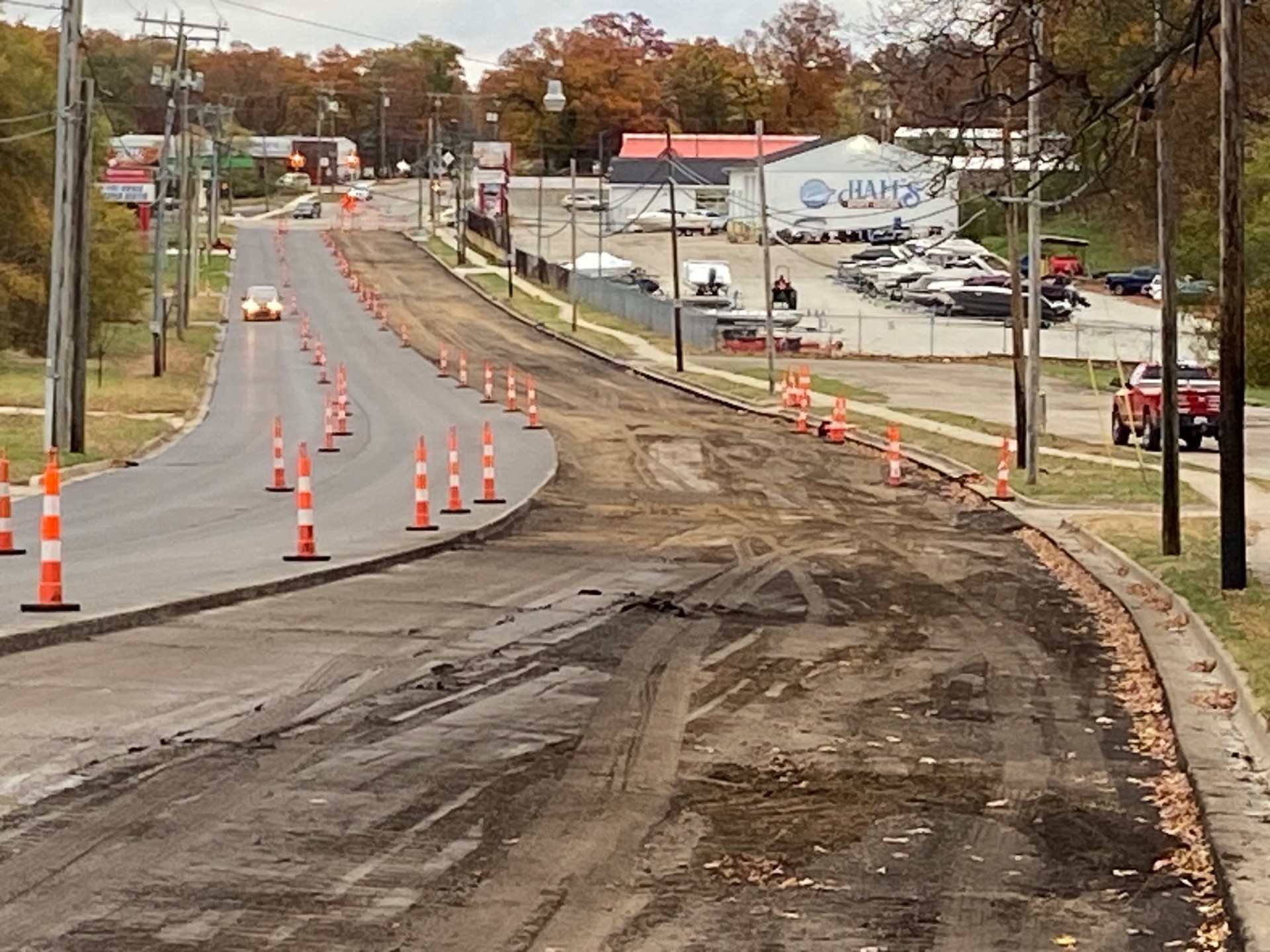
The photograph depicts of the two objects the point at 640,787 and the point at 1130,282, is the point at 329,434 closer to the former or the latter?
the point at 640,787

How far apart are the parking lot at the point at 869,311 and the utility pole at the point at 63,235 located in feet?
77.9

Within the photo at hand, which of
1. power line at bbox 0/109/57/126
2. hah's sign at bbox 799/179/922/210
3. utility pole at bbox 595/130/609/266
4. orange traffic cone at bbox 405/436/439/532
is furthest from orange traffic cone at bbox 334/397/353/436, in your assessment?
hah's sign at bbox 799/179/922/210

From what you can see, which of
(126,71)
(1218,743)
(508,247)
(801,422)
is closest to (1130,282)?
(508,247)

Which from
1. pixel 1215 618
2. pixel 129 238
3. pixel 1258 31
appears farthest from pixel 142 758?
pixel 129 238

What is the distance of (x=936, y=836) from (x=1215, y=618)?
305 inches

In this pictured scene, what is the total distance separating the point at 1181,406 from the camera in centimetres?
4206

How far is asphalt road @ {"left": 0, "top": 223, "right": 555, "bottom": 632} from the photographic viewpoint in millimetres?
18078

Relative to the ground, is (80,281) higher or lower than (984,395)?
higher

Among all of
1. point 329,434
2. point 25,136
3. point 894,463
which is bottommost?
point 894,463

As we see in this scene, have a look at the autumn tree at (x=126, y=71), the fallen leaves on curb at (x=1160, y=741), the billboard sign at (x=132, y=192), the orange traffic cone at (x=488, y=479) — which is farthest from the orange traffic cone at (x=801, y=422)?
the autumn tree at (x=126, y=71)

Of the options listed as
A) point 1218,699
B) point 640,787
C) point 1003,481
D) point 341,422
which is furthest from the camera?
point 341,422

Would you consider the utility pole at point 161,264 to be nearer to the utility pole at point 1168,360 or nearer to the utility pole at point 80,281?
the utility pole at point 80,281

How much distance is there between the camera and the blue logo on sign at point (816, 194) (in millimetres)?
122688

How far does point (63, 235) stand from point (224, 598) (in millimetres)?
19265
